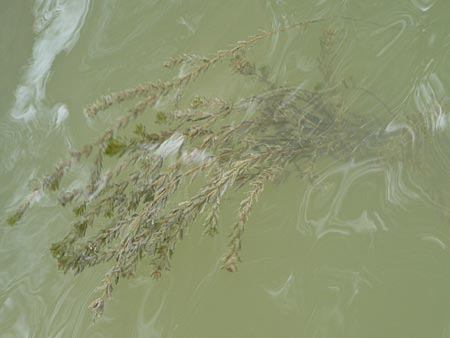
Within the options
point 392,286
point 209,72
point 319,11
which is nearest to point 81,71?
point 209,72

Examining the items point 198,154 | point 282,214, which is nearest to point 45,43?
point 198,154

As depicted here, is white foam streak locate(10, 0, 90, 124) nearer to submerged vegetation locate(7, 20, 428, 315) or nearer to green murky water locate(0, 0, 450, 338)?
green murky water locate(0, 0, 450, 338)

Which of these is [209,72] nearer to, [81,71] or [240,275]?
[81,71]

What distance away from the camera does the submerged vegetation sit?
195cm

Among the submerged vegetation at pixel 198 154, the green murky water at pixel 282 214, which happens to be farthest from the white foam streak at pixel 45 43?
the submerged vegetation at pixel 198 154

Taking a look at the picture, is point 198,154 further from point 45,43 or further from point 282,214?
point 45,43

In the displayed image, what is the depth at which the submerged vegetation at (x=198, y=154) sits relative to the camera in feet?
6.38

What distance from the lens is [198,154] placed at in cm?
214

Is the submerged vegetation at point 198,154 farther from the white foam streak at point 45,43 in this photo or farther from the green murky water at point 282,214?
the white foam streak at point 45,43

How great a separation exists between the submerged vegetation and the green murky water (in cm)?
11

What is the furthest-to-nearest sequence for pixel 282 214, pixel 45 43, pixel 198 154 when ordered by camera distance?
pixel 45 43
pixel 282 214
pixel 198 154

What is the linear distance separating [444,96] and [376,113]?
34 cm

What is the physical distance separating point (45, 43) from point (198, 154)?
1.88m

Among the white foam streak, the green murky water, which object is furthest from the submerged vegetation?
the white foam streak
